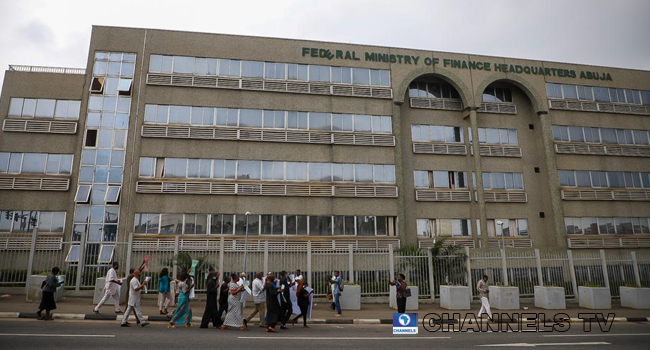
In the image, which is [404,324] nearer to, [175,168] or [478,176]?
[175,168]

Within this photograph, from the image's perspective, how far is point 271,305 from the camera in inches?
479

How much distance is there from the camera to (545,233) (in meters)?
29.7

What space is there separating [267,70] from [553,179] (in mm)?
22499

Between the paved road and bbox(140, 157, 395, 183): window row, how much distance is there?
1352 cm

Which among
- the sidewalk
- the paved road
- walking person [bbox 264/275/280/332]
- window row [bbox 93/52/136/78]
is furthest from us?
window row [bbox 93/52/136/78]

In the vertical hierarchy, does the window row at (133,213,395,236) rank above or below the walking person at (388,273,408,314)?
above

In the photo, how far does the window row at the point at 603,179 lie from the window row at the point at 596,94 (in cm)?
601

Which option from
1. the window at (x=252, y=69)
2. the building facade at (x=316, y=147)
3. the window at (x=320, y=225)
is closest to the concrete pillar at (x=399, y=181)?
the building facade at (x=316, y=147)

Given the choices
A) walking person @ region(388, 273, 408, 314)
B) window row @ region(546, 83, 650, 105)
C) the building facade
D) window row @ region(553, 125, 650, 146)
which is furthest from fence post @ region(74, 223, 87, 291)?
window row @ region(546, 83, 650, 105)

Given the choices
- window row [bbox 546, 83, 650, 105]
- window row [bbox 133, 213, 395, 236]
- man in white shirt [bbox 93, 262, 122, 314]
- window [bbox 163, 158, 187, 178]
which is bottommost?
man in white shirt [bbox 93, 262, 122, 314]

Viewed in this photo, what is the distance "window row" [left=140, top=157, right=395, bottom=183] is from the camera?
2531 centimetres

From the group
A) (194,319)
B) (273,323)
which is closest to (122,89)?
(194,319)

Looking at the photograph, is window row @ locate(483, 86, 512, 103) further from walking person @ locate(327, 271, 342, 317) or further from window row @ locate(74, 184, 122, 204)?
window row @ locate(74, 184, 122, 204)

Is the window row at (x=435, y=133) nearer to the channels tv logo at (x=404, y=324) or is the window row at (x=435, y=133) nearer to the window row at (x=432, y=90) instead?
the window row at (x=432, y=90)
